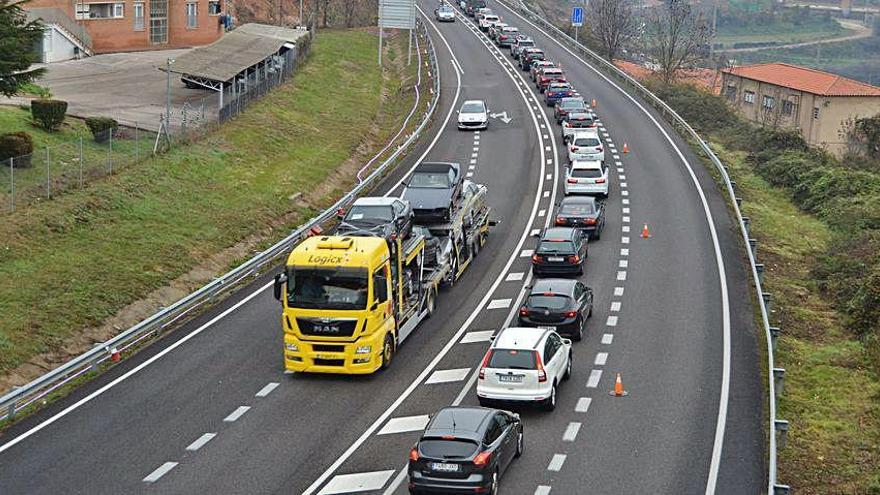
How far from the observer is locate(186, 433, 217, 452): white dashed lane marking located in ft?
84.5

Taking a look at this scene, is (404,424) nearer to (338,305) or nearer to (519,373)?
(519,373)

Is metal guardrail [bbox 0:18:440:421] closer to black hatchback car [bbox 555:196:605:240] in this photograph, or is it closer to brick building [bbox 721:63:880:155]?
black hatchback car [bbox 555:196:605:240]

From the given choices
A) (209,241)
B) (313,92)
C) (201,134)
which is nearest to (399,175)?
(201,134)

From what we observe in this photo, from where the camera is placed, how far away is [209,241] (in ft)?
139

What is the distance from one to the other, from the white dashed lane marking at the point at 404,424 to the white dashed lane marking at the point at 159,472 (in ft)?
15.5

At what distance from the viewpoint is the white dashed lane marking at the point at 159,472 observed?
78.9ft

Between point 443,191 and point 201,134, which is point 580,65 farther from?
point 443,191

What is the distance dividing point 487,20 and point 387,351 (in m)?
81.8

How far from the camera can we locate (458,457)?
73.7 ft

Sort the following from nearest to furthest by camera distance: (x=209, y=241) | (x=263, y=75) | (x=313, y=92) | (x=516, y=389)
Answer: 1. (x=516, y=389)
2. (x=209, y=241)
3. (x=263, y=75)
4. (x=313, y=92)

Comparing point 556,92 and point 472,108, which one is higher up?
point 556,92

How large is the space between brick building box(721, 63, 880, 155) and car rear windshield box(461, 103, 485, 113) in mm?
29488

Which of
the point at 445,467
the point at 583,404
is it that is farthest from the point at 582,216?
the point at 445,467

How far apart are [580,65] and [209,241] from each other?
176 feet
